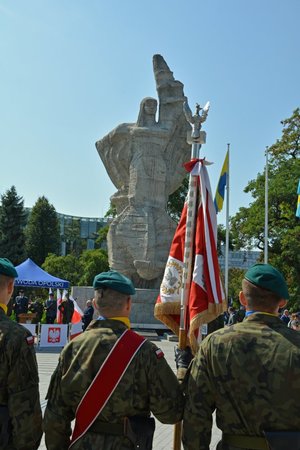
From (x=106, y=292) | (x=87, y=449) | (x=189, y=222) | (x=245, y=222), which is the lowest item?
(x=87, y=449)

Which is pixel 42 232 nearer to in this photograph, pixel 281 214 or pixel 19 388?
pixel 281 214

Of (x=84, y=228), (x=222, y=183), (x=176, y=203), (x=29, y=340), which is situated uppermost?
(x=84, y=228)

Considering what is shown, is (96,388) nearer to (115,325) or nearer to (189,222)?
(115,325)

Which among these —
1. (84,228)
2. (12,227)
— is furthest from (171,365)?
(84,228)

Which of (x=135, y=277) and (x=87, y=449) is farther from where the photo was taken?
(x=135, y=277)

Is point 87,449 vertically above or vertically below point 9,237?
below

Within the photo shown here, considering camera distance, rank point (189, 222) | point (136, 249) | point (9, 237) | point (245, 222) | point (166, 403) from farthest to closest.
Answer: point (9, 237) < point (245, 222) < point (136, 249) < point (189, 222) < point (166, 403)

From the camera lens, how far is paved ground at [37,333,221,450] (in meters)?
6.75

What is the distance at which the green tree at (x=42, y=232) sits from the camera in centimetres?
6969

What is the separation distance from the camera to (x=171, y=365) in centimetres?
1312

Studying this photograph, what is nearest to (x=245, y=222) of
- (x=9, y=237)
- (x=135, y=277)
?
(x=135, y=277)

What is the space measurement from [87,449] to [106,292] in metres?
0.90

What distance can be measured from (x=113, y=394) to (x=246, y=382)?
76 cm

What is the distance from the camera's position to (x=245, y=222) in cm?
3541
